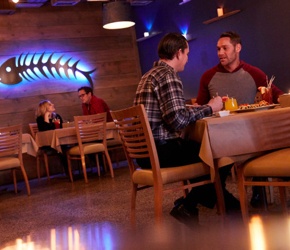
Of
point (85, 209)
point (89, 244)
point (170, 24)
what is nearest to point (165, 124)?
point (85, 209)

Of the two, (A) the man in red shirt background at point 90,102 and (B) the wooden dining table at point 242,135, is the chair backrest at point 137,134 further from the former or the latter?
(A) the man in red shirt background at point 90,102

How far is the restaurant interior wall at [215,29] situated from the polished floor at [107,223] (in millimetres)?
1968

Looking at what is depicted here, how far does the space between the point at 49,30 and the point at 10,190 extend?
2.97m

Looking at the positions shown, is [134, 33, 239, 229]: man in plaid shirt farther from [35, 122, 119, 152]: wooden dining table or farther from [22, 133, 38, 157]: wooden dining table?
[22, 133, 38, 157]: wooden dining table

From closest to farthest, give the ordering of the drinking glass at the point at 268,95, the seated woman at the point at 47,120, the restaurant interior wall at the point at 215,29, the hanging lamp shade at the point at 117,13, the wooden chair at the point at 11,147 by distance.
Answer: the drinking glass at the point at 268,95 < the wooden chair at the point at 11,147 < the restaurant interior wall at the point at 215,29 < the hanging lamp shade at the point at 117,13 < the seated woman at the point at 47,120

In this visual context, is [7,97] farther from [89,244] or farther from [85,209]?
[89,244]

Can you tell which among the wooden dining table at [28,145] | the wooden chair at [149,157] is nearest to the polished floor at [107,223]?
the wooden chair at [149,157]

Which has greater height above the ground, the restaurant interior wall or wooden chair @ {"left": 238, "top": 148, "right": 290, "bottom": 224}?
the restaurant interior wall

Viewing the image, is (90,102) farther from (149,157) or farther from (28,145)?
(149,157)

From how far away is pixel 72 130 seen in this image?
5.95 metres

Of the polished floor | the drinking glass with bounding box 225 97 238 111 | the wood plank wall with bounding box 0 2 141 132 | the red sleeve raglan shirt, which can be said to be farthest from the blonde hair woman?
the drinking glass with bounding box 225 97 238 111

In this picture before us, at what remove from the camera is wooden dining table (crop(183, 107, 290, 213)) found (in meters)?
2.26

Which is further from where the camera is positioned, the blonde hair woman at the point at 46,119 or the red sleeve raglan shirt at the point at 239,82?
the blonde hair woman at the point at 46,119

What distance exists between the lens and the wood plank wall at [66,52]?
7430 mm
